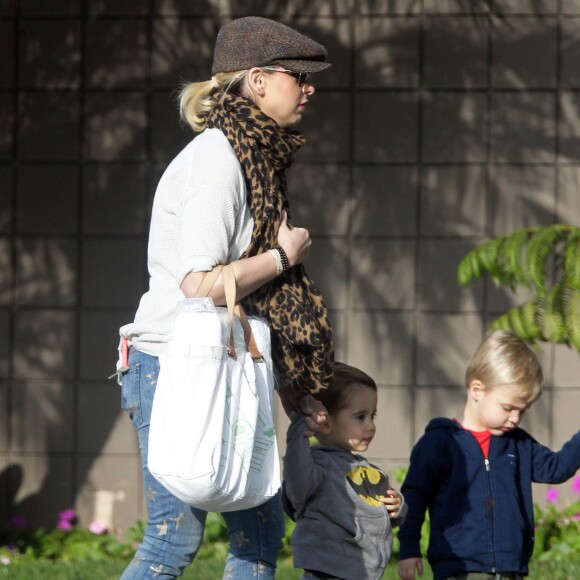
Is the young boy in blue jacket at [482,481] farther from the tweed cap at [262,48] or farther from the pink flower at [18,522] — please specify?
the pink flower at [18,522]

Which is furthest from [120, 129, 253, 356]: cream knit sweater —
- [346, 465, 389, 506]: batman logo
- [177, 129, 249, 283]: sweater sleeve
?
[346, 465, 389, 506]: batman logo

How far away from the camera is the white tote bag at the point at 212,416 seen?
2.78 meters

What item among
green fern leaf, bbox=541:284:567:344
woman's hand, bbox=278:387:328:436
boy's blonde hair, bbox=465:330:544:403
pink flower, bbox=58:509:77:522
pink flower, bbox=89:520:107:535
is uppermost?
green fern leaf, bbox=541:284:567:344

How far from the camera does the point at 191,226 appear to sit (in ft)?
9.73

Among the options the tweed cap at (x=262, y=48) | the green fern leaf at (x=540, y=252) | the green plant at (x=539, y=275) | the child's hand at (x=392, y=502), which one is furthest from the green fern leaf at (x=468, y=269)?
the tweed cap at (x=262, y=48)

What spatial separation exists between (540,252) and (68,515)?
2760 mm

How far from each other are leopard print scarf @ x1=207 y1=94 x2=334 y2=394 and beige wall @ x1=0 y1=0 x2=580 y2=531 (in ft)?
9.54

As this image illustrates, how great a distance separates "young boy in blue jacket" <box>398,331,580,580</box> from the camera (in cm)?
365

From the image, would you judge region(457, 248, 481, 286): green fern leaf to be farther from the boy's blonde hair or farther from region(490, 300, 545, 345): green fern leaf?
the boy's blonde hair

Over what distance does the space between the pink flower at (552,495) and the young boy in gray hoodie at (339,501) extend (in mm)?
2759

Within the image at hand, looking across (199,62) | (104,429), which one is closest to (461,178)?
(199,62)

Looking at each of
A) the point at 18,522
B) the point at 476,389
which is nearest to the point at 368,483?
the point at 476,389

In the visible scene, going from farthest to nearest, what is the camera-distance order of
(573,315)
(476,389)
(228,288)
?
(573,315) < (476,389) < (228,288)

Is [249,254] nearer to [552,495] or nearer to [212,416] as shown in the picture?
[212,416]
